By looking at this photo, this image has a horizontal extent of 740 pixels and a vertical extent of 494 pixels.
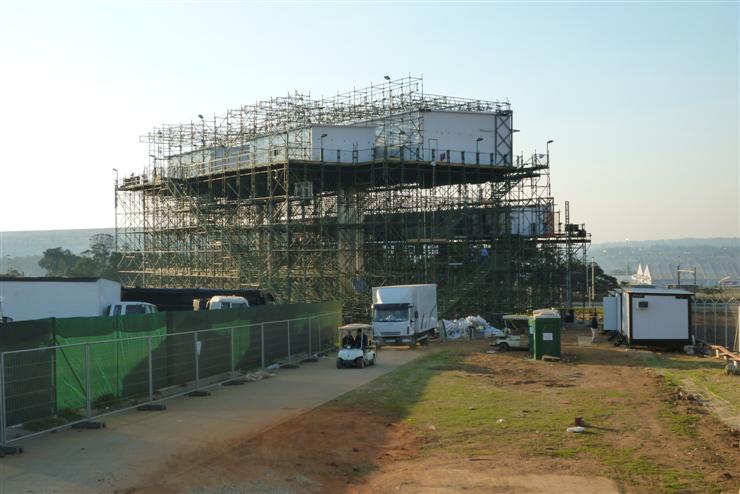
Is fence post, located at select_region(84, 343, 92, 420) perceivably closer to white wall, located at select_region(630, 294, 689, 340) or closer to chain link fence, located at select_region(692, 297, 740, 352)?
chain link fence, located at select_region(692, 297, 740, 352)

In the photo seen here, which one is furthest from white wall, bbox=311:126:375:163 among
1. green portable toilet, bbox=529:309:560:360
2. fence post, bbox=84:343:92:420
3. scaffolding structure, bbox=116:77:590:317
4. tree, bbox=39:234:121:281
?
tree, bbox=39:234:121:281

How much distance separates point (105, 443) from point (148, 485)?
12.2 ft

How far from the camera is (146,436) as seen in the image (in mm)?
16625

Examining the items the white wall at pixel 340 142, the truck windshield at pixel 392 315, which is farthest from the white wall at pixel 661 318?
the white wall at pixel 340 142

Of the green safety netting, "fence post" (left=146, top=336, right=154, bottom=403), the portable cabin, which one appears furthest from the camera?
the portable cabin

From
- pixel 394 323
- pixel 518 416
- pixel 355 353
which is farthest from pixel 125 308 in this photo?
pixel 518 416

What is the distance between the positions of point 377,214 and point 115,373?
40.8 metres

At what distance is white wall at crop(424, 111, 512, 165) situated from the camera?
60.2 m

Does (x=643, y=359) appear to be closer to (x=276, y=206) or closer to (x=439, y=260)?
(x=439, y=260)

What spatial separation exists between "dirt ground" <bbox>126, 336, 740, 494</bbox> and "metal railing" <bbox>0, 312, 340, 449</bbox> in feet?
12.9

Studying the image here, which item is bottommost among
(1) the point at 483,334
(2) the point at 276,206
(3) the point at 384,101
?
(1) the point at 483,334

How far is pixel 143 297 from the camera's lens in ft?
143

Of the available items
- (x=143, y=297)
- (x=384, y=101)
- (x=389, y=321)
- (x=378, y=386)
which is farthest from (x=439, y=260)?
(x=378, y=386)

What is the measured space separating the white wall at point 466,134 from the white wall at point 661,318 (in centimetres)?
2557
